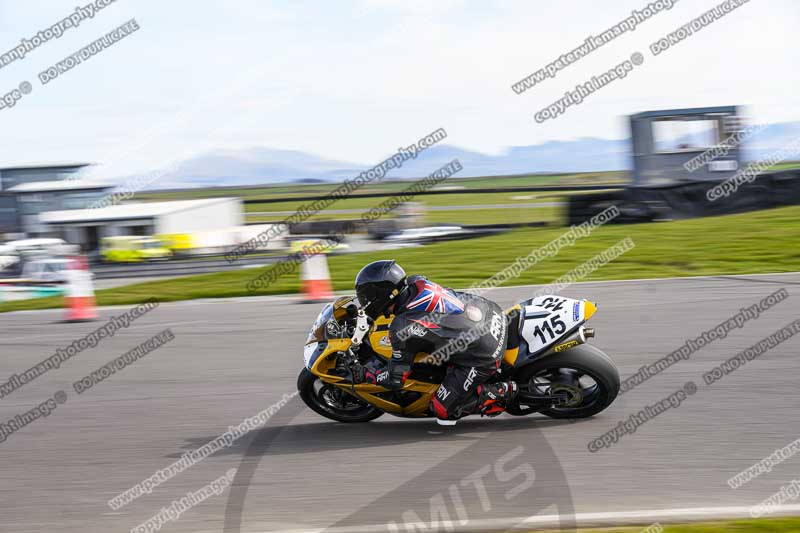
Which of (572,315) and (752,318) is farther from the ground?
(572,315)

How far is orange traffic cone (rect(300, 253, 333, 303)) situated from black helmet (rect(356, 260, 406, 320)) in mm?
6266

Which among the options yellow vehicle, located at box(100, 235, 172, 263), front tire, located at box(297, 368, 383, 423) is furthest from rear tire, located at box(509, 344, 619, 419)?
yellow vehicle, located at box(100, 235, 172, 263)

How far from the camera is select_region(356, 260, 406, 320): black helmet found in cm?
548

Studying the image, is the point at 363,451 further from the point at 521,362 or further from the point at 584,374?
the point at 584,374

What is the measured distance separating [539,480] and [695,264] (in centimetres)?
951

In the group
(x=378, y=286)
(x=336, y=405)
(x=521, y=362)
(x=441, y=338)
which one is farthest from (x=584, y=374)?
(x=336, y=405)

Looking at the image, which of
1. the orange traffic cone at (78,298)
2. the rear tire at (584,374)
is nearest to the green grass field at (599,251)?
the orange traffic cone at (78,298)

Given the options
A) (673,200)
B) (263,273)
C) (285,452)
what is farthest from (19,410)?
(673,200)

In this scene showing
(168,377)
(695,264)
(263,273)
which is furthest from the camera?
(263,273)

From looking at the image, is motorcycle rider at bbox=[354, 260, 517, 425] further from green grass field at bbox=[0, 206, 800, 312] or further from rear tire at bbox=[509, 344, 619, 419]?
green grass field at bbox=[0, 206, 800, 312]

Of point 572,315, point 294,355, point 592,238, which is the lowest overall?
point 592,238

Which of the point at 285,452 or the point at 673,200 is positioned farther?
the point at 673,200

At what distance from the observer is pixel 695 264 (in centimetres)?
1330

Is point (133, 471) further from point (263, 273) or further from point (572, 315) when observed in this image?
point (263, 273)
